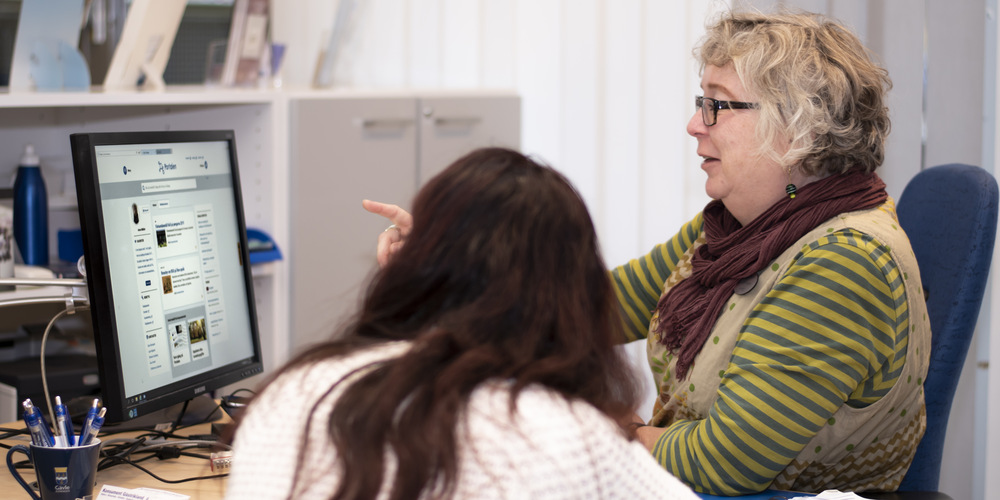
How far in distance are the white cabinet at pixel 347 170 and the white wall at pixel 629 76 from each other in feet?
0.93

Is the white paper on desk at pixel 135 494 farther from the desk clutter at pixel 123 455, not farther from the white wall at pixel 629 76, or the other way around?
the white wall at pixel 629 76

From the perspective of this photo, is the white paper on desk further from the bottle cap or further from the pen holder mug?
the bottle cap

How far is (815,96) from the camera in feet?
4.42

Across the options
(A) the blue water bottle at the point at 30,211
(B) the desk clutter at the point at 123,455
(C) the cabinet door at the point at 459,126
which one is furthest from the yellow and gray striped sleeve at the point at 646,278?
(A) the blue water bottle at the point at 30,211

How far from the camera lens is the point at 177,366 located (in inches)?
52.8

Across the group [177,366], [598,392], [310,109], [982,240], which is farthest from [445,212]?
[310,109]

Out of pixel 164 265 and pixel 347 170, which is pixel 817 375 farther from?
pixel 347 170

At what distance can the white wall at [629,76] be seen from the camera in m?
1.90

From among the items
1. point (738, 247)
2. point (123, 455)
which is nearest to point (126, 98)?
point (123, 455)

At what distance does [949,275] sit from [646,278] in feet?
1.64

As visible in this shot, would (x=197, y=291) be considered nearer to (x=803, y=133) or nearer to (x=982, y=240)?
(x=803, y=133)

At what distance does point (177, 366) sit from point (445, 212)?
70 cm

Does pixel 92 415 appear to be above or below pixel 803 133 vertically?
below

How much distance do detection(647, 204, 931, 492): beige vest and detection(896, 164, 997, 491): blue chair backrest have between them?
7cm
